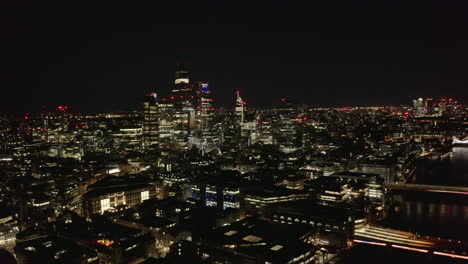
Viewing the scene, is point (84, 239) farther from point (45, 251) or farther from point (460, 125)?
point (460, 125)

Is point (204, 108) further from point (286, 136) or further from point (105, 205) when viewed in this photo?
point (105, 205)

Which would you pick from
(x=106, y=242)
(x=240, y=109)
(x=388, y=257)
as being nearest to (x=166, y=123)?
(x=240, y=109)

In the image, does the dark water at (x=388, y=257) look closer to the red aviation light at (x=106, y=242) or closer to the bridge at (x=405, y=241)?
the bridge at (x=405, y=241)

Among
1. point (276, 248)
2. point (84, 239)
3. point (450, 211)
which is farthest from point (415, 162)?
point (84, 239)

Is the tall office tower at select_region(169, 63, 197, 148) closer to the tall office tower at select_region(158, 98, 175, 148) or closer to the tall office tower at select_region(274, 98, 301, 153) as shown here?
the tall office tower at select_region(158, 98, 175, 148)

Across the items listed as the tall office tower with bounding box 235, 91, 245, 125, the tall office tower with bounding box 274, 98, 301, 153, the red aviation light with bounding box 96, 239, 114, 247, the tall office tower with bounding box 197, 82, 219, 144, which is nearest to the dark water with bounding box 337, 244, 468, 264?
the red aviation light with bounding box 96, 239, 114, 247

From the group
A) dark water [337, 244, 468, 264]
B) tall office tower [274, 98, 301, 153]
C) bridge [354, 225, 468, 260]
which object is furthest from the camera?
tall office tower [274, 98, 301, 153]

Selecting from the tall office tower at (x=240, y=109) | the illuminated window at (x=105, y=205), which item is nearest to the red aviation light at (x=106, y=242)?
the illuminated window at (x=105, y=205)

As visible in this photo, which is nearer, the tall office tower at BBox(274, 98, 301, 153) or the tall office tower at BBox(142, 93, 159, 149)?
the tall office tower at BBox(142, 93, 159, 149)
